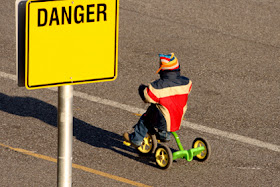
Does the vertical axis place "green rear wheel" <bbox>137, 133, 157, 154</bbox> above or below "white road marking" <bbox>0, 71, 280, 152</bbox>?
above

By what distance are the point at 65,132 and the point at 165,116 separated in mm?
4089

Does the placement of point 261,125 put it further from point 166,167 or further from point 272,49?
point 272,49

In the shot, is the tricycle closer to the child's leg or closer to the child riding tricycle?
the child riding tricycle

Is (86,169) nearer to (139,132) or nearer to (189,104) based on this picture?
(139,132)

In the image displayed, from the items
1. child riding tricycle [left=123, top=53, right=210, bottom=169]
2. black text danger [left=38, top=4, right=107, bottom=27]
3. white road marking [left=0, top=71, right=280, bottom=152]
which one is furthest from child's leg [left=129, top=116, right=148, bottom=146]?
black text danger [left=38, top=4, right=107, bottom=27]

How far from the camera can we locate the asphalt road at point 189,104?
9.02m

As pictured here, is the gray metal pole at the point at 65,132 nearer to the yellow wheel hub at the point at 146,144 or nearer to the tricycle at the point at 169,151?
the tricycle at the point at 169,151

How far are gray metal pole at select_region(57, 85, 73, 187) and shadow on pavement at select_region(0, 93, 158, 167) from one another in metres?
4.39

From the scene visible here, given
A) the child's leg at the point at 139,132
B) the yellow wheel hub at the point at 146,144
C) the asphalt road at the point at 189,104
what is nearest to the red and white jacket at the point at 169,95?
the child's leg at the point at 139,132

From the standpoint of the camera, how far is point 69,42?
15.4 feet

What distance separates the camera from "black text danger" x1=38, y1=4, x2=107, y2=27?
460 centimetres

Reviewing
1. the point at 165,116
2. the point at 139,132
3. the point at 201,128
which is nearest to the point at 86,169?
the point at 139,132

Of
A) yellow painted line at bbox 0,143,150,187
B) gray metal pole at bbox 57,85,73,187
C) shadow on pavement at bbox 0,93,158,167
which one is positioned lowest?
yellow painted line at bbox 0,143,150,187

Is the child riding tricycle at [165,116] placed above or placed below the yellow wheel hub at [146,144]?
above
